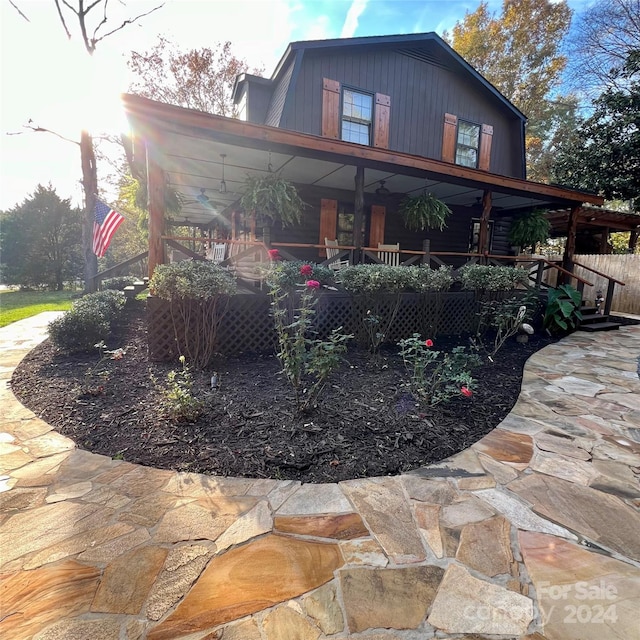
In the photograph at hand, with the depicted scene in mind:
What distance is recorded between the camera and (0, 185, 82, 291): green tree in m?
15.0

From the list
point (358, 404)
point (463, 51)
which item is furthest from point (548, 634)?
point (463, 51)

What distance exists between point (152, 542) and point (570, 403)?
3.96 metres

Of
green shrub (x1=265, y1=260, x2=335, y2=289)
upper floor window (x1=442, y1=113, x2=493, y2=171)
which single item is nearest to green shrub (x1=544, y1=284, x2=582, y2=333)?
upper floor window (x1=442, y1=113, x2=493, y2=171)

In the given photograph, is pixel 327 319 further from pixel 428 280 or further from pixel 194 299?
pixel 194 299

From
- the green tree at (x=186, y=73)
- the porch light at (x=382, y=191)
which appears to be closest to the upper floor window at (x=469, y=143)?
the porch light at (x=382, y=191)

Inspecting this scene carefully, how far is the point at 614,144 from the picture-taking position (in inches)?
469

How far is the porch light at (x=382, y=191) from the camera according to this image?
7.61 m

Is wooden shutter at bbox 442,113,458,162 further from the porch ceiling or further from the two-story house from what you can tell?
the porch ceiling

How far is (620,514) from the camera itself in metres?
1.94

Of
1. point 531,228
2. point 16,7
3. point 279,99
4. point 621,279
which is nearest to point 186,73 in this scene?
point 16,7

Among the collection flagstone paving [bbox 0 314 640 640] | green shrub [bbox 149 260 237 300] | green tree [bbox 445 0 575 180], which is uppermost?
green tree [bbox 445 0 575 180]

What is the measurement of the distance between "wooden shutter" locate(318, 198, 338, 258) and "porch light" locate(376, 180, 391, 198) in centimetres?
111

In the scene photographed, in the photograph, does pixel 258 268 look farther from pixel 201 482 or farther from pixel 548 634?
pixel 548 634

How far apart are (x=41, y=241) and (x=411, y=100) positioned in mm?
16330
